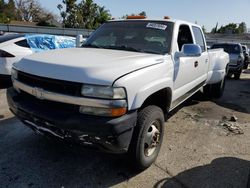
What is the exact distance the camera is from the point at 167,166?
3.61m

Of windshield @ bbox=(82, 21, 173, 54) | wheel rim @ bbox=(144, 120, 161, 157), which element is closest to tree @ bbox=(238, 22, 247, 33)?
windshield @ bbox=(82, 21, 173, 54)

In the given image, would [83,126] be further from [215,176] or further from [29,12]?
[29,12]

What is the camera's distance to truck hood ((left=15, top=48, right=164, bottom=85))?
2.79 meters

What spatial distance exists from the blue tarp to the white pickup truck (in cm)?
424

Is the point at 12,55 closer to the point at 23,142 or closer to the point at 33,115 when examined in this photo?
the point at 23,142

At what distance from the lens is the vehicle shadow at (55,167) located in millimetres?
3150

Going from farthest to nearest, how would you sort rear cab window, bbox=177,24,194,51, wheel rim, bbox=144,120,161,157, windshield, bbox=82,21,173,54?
1. rear cab window, bbox=177,24,194,51
2. windshield, bbox=82,21,173,54
3. wheel rim, bbox=144,120,161,157

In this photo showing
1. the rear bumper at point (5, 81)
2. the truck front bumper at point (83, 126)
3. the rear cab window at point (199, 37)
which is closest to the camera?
the truck front bumper at point (83, 126)

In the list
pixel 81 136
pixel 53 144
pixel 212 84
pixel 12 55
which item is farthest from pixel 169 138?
pixel 12 55

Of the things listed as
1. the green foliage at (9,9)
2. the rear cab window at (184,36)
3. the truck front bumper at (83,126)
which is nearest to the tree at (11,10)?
the green foliage at (9,9)

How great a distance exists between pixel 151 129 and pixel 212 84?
3835mm

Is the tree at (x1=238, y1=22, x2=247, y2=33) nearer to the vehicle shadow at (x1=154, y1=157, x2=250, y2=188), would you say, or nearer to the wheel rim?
the vehicle shadow at (x1=154, y1=157, x2=250, y2=188)

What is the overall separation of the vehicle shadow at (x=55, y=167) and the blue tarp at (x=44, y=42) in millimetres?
4339

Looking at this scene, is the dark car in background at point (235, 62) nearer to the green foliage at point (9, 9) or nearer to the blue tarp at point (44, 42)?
the blue tarp at point (44, 42)
